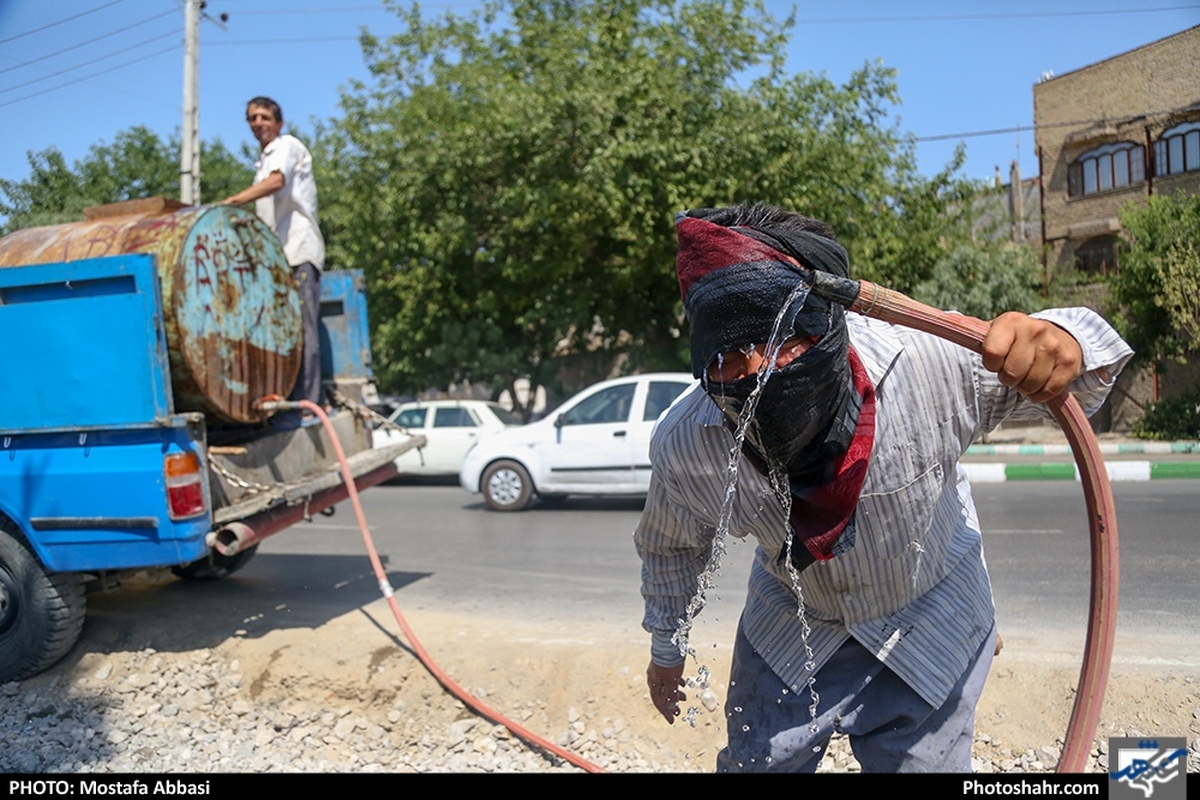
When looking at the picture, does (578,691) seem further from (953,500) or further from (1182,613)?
(1182,613)

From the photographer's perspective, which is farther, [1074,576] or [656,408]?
[656,408]

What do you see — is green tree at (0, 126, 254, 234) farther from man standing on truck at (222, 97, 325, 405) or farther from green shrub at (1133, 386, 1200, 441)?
green shrub at (1133, 386, 1200, 441)

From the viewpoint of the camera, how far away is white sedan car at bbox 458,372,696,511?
391 inches

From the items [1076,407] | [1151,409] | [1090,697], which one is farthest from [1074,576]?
[1076,407]

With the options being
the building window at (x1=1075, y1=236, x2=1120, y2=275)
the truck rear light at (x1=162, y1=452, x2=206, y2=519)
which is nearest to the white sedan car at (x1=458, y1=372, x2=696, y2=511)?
the truck rear light at (x1=162, y1=452, x2=206, y2=519)

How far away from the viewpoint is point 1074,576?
6109 mm

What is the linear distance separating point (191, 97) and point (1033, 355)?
14290mm

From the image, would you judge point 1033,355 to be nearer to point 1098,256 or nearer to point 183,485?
point 183,485

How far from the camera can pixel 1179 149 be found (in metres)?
7.20

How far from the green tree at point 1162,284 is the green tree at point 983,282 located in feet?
20.7

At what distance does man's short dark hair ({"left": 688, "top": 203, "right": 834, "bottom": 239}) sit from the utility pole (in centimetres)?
1290

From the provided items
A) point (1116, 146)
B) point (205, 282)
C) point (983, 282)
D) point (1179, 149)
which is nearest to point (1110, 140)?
point (1116, 146)

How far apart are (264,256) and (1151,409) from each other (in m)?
7.93

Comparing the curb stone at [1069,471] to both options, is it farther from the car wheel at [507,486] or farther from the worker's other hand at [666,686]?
the worker's other hand at [666,686]
